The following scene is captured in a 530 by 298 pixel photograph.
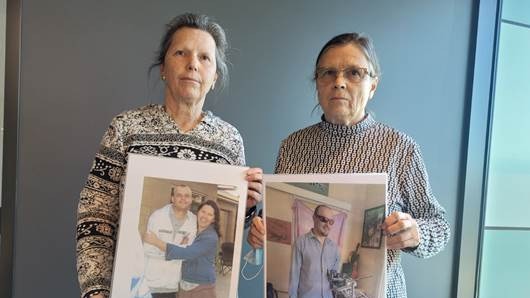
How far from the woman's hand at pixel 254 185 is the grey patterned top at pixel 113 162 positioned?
98 millimetres

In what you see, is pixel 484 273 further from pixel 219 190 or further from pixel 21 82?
pixel 21 82

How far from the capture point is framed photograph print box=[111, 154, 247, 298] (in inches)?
34.4

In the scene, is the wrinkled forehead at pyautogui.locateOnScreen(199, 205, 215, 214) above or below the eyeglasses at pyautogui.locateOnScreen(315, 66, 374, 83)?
below

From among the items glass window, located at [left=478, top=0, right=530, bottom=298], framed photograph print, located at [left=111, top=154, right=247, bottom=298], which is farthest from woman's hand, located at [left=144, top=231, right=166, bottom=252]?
glass window, located at [left=478, top=0, right=530, bottom=298]

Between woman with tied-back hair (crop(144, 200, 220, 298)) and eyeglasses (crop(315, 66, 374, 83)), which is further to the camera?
eyeglasses (crop(315, 66, 374, 83))

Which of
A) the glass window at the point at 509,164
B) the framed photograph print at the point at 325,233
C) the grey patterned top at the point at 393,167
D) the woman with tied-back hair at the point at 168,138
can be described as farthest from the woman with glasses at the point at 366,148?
the glass window at the point at 509,164

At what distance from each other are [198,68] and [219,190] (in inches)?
11.6

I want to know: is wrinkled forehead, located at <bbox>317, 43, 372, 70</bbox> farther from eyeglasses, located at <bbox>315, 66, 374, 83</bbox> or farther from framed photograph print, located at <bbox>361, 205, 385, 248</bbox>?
framed photograph print, located at <bbox>361, 205, 385, 248</bbox>

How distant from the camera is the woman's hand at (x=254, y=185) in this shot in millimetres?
954

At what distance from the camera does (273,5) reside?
5.57 feet

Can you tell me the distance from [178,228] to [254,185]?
19cm

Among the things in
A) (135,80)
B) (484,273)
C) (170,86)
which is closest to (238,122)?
(135,80)

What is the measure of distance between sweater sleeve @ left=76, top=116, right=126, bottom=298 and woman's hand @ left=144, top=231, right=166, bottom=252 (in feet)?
0.32

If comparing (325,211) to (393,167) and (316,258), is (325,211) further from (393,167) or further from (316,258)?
(393,167)
